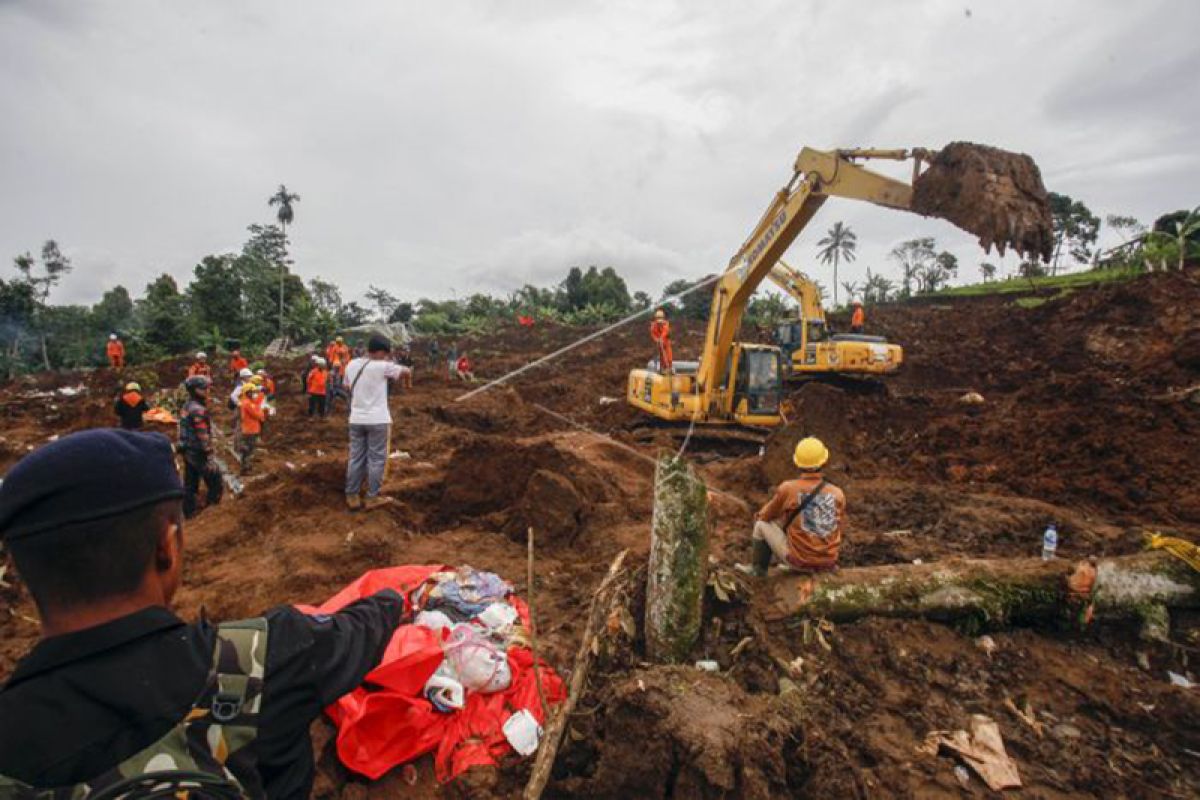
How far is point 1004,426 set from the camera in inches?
363

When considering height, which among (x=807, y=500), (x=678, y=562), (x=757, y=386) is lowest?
(x=678, y=562)

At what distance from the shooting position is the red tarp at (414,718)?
2451 millimetres

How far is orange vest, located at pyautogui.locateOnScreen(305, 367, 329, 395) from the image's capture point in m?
12.6

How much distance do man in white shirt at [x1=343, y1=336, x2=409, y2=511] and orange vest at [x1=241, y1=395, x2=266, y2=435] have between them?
3.33 m

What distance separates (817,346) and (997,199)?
8.45 m

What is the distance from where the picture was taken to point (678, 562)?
10.9 feet

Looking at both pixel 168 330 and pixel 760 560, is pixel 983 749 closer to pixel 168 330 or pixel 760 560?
pixel 760 560

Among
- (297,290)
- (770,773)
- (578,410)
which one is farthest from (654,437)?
(297,290)

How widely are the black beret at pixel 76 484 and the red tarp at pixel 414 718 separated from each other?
1.48 m

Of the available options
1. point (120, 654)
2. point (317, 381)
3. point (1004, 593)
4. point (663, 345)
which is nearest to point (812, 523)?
point (1004, 593)

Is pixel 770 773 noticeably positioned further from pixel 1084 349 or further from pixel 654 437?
pixel 1084 349

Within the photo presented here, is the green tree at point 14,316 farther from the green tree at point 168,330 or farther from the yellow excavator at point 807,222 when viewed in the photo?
the yellow excavator at point 807,222

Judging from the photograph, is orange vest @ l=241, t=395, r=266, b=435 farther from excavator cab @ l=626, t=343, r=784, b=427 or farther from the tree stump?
the tree stump

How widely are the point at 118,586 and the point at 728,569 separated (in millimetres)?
3447
